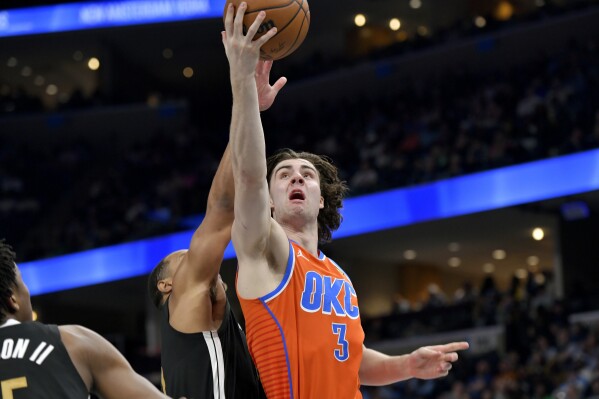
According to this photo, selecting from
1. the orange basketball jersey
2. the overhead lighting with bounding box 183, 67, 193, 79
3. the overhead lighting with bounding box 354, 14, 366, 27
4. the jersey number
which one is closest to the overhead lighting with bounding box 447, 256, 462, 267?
the overhead lighting with bounding box 354, 14, 366, 27

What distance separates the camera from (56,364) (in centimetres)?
361

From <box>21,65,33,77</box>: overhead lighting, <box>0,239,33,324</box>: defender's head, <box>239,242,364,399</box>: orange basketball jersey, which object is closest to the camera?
<box>0,239,33,324</box>: defender's head

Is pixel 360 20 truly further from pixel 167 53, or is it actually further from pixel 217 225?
pixel 217 225

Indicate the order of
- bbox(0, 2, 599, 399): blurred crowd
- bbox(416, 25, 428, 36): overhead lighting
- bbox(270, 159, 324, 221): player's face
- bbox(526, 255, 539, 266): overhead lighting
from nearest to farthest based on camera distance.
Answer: bbox(270, 159, 324, 221): player's face, bbox(0, 2, 599, 399): blurred crowd, bbox(526, 255, 539, 266): overhead lighting, bbox(416, 25, 428, 36): overhead lighting

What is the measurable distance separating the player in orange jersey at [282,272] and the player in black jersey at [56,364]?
967mm

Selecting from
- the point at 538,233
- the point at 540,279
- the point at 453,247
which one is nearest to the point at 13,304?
the point at 540,279

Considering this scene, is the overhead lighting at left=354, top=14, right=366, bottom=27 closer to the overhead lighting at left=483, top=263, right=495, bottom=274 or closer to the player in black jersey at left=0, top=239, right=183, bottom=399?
the overhead lighting at left=483, top=263, right=495, bottom=274

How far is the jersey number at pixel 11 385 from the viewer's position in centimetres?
354

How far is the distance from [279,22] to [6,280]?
167cm

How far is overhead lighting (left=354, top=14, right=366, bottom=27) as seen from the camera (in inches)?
1161

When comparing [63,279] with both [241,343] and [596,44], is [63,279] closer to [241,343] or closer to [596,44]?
[596,44]

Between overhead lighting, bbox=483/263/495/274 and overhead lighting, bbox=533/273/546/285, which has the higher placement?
overhead lighting, bbox=483/263/495/274

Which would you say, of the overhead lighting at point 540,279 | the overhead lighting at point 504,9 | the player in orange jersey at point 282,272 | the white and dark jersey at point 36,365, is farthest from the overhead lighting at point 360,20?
the white and dark jersey at point 36,365

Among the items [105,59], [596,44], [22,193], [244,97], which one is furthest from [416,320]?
[244,97]
